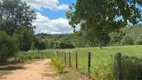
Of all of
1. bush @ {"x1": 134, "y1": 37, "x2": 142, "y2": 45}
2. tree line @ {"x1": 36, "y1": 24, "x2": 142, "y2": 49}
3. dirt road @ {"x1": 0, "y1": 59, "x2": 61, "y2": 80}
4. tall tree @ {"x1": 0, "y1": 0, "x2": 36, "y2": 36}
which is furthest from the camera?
tall tree @ {"x1": 0, "y1": 0, "x2": 36, "y2": 36}

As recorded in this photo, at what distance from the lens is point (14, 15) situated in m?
87.8

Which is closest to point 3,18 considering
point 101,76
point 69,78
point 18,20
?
point 18,20

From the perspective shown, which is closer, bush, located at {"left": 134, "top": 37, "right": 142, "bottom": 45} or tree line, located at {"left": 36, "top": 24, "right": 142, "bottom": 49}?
tree line, located at {"left": 36, "top": 24, "right": 142, "bottom": 49}

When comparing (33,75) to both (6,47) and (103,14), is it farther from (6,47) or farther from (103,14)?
(6,47)

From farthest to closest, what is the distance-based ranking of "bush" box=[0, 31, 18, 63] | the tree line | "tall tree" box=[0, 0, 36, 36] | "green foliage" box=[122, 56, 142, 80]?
"tall tree" box=[0, 0, 36, 36] < "bush" box=[0, 31, 18, 63] < the tree line < "green foliage" box=[122, 56, 142, 80]

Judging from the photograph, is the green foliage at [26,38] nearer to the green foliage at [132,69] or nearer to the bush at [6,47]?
the bush at [6,47]

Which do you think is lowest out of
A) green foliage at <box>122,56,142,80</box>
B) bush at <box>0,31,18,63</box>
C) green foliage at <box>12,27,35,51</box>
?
green foliage at <box>122,56,142,80</box>

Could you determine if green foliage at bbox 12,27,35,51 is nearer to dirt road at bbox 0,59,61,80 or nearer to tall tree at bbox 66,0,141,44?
dirt road at bbox 0,59,61,80

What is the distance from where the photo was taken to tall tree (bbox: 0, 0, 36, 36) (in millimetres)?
86312

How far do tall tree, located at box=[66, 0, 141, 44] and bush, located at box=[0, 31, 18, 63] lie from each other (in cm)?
2741

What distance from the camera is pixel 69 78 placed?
20.4 meters

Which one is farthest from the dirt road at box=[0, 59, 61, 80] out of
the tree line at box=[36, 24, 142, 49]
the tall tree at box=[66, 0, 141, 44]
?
the tall tree at box=[66, 0, 141, 44]

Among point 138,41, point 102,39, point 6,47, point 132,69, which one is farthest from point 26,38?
point 132,69

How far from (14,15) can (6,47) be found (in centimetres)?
4632
